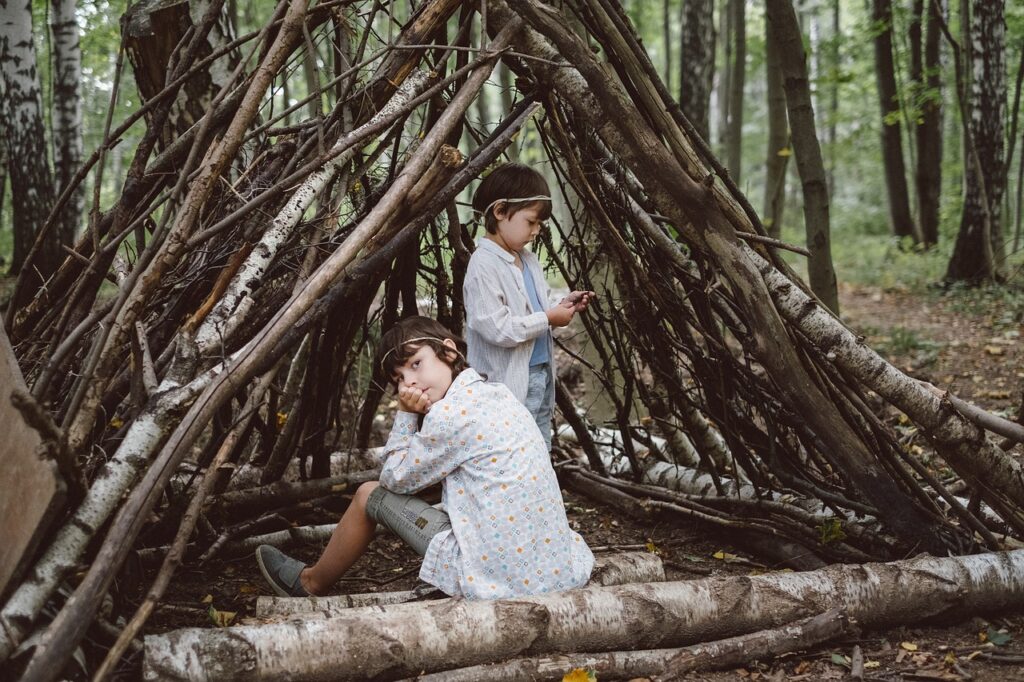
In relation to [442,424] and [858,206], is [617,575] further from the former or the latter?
[858,206]

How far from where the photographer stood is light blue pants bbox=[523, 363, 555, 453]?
3.69m

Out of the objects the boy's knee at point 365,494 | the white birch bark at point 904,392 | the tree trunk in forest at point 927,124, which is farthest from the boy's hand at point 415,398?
the tree trunk in forest at point 927,124

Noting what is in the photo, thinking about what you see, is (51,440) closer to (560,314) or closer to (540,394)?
(560,314)

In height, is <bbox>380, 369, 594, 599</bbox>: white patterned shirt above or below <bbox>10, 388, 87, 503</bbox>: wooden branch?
below

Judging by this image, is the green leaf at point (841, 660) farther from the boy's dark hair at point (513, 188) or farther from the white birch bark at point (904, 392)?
the boy's dark hair at point (513, 188)

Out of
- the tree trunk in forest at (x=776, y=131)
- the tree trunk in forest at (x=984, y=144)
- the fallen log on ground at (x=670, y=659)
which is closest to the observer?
the fallen log on ground at (x=670, y=659)

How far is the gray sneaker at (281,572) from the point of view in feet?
10.2

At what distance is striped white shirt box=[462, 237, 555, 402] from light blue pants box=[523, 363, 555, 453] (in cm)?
13

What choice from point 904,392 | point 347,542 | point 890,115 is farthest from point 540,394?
point 890,115

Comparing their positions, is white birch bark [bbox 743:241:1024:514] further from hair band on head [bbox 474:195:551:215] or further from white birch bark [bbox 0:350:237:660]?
white birch bark [bbox 0:350:237:660]

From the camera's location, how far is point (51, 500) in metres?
2.06

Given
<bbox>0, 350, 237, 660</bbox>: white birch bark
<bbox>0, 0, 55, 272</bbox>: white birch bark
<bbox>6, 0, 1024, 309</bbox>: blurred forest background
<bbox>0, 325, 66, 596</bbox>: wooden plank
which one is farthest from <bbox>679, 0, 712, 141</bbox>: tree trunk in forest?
<bbox>0, 325, 66, 596</bbox>: wooden plank

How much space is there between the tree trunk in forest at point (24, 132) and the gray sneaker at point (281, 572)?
6422mm

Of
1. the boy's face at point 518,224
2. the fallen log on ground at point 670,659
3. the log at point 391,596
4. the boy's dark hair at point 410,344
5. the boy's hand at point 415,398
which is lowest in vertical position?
the fallen log on ground at point 670,659
